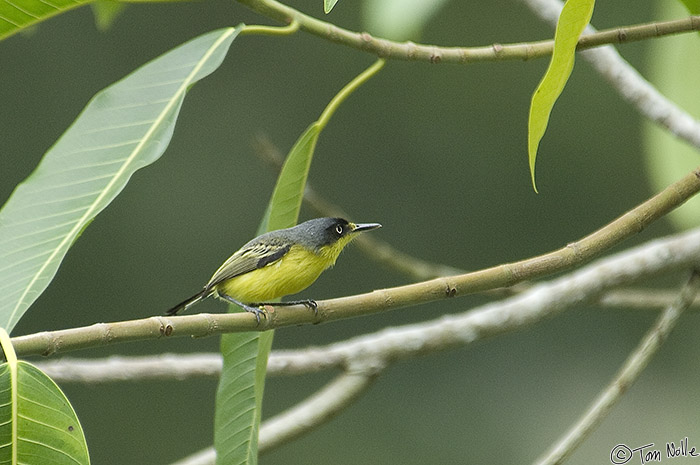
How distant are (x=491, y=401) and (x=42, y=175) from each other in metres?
3.50

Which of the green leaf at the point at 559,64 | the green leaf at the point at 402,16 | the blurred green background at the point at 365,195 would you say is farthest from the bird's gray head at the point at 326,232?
the blurred green background at the point at 365,195

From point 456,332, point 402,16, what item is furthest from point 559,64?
point 456,332

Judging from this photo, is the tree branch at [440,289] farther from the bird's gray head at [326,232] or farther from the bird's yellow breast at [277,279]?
the bird's gray head at [326,232]

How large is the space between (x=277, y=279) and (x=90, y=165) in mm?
432

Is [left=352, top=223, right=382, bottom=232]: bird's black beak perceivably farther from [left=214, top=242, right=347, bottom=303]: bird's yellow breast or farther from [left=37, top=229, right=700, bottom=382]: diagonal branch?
[left=37, top=229, right=700, bottom=382]: diagonal branch

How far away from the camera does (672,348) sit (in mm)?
4914

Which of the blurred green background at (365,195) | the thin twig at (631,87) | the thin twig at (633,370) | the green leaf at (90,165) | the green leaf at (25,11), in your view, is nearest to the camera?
the green leaf at (90,165)

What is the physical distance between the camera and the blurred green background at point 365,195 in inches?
186

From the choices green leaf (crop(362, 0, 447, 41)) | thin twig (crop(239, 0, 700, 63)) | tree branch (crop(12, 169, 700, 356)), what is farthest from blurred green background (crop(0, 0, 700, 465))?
tree branch (crop(12, 169, 700, 356))

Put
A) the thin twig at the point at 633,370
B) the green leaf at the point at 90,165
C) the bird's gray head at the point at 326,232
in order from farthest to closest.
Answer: the bird's gray head at the point at 326,232
the thin twig at the point at 633,370
the green leaf at the point at 90,165

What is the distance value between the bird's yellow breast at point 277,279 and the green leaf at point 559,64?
0.72 meters

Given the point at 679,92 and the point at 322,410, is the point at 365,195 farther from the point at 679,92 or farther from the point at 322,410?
the point at 322,410

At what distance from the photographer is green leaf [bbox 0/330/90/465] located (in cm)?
101

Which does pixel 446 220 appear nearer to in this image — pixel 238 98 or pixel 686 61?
pixel 238 98
